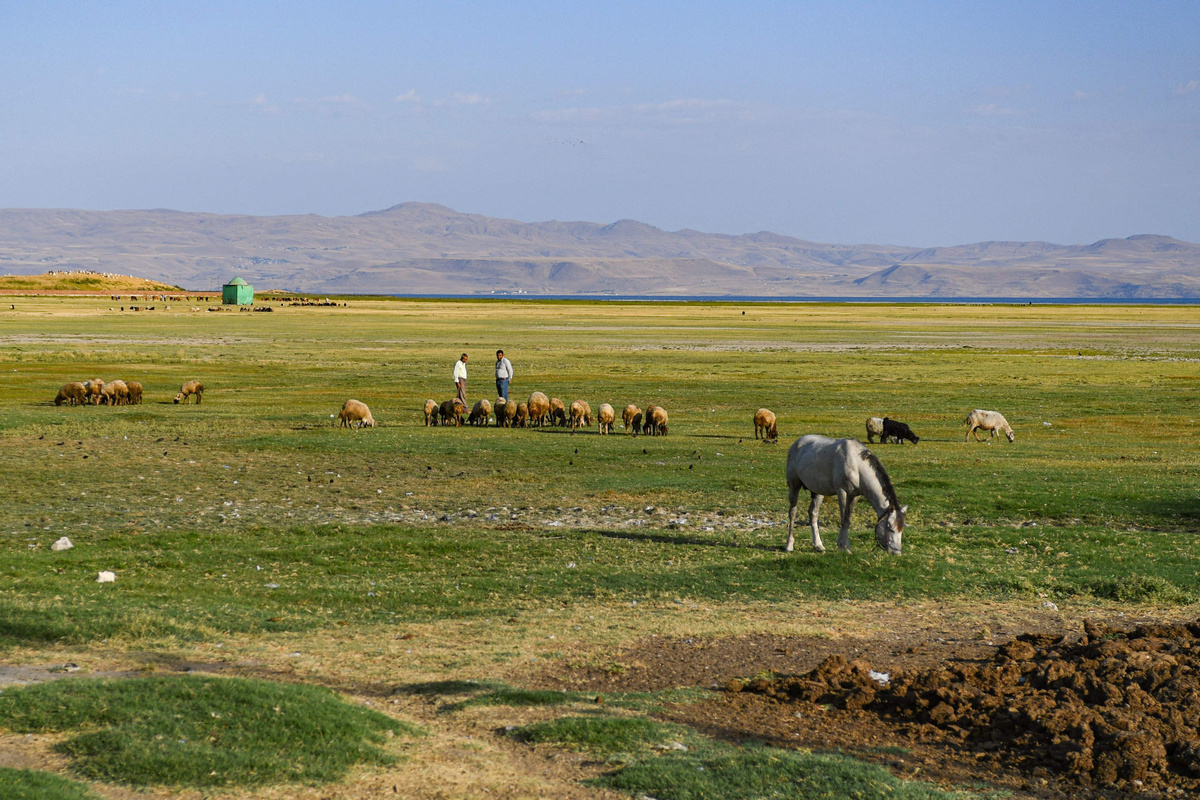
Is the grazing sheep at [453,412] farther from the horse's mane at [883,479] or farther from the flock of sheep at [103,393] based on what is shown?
the horse's mane at [883,479]

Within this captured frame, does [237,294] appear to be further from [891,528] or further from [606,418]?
[891,528]

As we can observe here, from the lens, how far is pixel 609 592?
47.0 feet

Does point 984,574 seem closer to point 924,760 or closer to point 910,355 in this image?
point 924,760

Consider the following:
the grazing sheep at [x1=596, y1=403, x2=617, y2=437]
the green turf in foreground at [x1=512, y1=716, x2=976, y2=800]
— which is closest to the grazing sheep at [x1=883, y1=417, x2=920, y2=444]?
the grazing sheep at [x1=596, y1=403, x2=617, y2=437]

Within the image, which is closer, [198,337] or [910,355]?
[910,355]

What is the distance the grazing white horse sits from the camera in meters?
15.9

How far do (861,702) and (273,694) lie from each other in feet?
17.2

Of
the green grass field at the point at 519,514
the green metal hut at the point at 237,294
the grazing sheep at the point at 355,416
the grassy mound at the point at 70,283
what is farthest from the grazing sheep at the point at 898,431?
Result: the grassy mound at the point at 70,283

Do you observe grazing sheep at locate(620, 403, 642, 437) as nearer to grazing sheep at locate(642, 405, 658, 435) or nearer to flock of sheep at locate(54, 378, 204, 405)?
grazing sheep at locate(642, 405, 658, 435)

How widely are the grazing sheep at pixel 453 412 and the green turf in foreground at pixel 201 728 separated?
24388 mm

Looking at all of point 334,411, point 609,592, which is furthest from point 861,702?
point 334,411

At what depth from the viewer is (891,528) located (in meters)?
15.9

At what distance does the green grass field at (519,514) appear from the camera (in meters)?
13.2

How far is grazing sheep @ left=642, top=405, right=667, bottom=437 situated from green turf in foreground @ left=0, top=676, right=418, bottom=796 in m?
22.0
